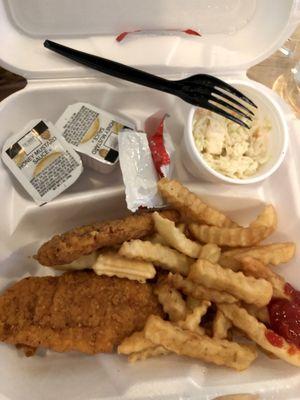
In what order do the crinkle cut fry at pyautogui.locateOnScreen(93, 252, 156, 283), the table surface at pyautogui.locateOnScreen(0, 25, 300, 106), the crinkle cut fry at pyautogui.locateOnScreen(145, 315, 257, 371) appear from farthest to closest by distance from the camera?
1. the table surface at pyautogui.locateOnScreen(0, 25, 300, 106)
2. the crinkle cut fry at pyautogui.locateOnScreen(93, 252, 156, 283)
3. the crinkle cut fry at pyautogui.locateOnScreen(145, 315, 257, 371)

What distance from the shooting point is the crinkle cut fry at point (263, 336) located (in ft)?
3.50

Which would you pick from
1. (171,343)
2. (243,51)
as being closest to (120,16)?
(243,51)

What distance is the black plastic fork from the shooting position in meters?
1.23

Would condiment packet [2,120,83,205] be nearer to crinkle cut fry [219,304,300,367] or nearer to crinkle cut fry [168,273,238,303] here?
crinkle cut fry [168,273,238,303]

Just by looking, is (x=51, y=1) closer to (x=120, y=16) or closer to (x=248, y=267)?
(x=120, y=16)

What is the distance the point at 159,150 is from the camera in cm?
128

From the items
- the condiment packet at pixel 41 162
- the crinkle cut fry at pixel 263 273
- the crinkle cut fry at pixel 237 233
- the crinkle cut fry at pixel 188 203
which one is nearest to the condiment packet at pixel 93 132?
the condiment packet at pixel 41 162

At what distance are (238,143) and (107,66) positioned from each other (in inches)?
16.3

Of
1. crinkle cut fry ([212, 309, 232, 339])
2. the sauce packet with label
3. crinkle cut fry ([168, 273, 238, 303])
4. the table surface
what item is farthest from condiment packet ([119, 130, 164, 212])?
the table surface

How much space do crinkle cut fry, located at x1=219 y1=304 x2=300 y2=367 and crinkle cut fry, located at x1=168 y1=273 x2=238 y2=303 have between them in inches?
1.5

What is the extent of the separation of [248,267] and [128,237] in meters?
0.30

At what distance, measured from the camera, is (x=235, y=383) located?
42.6 inches

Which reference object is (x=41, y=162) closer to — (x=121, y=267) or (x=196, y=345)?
(x=121, y=267)

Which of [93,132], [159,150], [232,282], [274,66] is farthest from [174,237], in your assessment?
[274,66]
